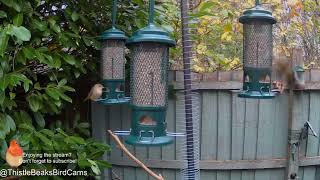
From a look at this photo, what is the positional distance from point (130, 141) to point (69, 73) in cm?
92

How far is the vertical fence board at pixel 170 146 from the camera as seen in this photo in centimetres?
293

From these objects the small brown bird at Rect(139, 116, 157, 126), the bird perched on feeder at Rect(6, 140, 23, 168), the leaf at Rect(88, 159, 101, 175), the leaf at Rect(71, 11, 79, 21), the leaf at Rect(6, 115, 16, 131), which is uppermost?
the leaf at Rect(71, 11, 79, 21)

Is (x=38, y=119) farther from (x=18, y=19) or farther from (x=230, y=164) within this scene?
(x=230, y=164)

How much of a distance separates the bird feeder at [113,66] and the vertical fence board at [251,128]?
933 mm

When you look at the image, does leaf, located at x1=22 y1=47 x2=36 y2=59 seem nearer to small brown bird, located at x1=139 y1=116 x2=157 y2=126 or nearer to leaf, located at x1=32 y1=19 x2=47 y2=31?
leaf, located at x1=32 y1=19 x2=47 y2=31

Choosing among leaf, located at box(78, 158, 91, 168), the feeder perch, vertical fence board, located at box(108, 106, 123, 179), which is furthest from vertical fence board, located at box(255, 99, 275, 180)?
leaf, located at box(78, 158, 91, 168)

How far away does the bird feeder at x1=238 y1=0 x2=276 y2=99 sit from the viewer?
205 centimetres

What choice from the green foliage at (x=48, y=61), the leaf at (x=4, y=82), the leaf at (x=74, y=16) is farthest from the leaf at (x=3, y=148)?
the leaf at (x=74, y=16)

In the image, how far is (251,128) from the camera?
295 centimetres

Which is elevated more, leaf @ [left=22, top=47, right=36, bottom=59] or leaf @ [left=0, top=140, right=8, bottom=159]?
leaf @ [left=22, top=47, right=36, bottom=59]

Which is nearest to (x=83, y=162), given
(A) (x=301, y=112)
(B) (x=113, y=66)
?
(B) (x=113, y=66)

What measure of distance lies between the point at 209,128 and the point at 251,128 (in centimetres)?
29

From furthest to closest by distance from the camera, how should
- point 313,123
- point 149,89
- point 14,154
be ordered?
point 313,123 < point 14,154 < point 149,89

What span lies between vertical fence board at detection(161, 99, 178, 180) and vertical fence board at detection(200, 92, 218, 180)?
0.66 feet
